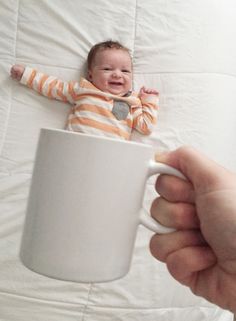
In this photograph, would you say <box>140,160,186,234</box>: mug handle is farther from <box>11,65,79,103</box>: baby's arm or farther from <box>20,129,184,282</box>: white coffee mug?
<box>11,65,79,103</box>: baby's arm

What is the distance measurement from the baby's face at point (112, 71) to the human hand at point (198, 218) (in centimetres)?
75

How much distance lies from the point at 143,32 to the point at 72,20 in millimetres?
228

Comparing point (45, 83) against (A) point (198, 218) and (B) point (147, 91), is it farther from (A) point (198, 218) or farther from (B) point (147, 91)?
(A) point (198, 218)

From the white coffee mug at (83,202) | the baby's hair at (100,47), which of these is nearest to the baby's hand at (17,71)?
the baby's hair at (100,47)

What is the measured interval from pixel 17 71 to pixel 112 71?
0.30 meters

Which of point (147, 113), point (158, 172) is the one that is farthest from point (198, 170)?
point (147, 113)

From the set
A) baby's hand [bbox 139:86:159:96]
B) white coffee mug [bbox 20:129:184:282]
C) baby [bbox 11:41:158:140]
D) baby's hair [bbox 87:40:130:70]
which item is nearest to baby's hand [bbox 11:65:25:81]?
baby [bbox 11:41:158:140]

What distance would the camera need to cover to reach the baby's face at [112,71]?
45.5 inches

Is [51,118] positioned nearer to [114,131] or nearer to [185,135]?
[114,131]

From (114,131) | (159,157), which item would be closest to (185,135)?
(114,131)

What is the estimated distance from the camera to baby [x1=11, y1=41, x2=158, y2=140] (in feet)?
3.66

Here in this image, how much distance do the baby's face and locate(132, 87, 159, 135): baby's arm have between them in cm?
9

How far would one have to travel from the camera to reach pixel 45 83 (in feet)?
3.64

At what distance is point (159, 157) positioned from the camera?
471 mm
